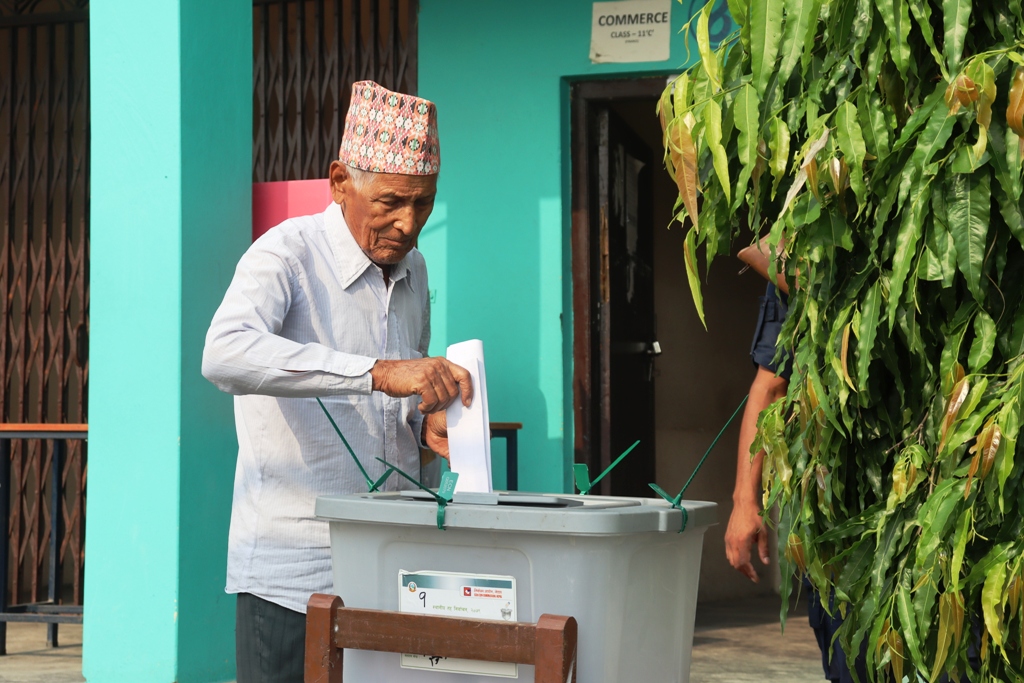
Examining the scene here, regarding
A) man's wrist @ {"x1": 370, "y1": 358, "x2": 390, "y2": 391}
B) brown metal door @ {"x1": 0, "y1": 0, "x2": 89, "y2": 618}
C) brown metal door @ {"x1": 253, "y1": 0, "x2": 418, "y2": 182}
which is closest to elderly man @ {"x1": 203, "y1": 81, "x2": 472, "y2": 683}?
man's wrist @ {"x1": 370, "y1": 358, "x2": 390, "y2": 391}

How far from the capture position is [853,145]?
126 centimetres

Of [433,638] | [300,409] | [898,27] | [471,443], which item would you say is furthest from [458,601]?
[898,27]

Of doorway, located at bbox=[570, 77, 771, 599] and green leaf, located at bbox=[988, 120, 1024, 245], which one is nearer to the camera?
green leaf, located at bbox=[988, 120, 1024, 245]

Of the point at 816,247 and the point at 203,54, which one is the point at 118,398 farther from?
the point at 816,247

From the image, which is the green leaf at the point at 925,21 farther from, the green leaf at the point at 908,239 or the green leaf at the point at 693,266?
the green leaf at the point at 693,266

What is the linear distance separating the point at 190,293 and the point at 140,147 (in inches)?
20.0

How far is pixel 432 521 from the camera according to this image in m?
1.57

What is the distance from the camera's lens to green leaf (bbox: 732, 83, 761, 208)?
1.29 m

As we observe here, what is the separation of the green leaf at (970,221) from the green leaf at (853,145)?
92 mm

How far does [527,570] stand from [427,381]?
404mm

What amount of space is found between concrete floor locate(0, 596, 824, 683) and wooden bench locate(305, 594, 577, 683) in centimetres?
273

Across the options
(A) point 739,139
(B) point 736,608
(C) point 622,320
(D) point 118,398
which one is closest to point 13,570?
(D) point 118,398

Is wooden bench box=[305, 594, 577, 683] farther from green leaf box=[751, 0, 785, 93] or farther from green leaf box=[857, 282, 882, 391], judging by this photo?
green leaf box=[751, 0, 785, 93]

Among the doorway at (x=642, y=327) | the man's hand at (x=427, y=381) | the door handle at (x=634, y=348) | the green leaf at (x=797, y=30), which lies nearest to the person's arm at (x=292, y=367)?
the man's hand at (x=427, y=381)
